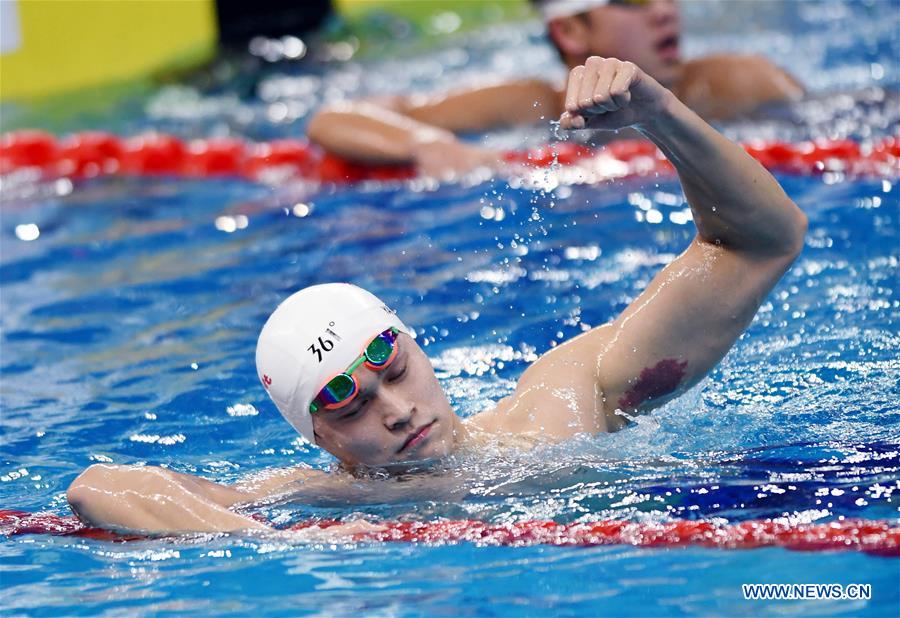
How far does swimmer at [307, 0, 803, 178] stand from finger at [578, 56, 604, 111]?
3289mm

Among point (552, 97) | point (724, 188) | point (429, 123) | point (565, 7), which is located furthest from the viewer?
point (429, 123)

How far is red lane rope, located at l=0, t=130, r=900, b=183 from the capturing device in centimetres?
576

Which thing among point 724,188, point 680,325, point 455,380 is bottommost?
point 455,380

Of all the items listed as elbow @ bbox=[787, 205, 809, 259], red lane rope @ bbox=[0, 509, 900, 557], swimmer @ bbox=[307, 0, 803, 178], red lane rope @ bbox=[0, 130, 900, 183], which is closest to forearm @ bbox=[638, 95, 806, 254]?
elbow @ bbox=[787, 205, 809, 259]

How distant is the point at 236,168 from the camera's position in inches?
270

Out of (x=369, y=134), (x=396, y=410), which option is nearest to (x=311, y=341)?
(x=396, y=410)

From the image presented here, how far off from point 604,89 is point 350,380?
2.73ft

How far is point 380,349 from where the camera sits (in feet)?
9.91

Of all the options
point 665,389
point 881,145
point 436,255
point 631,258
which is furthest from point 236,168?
point 665,389

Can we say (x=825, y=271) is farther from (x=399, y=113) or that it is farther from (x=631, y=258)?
(x=399, y=113)

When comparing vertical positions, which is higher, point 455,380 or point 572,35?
point 572,35

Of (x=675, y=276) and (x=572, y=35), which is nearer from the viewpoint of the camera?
(x=675, y=276)

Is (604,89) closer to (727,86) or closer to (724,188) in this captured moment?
(724,188)

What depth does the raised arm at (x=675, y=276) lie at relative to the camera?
2.72m
